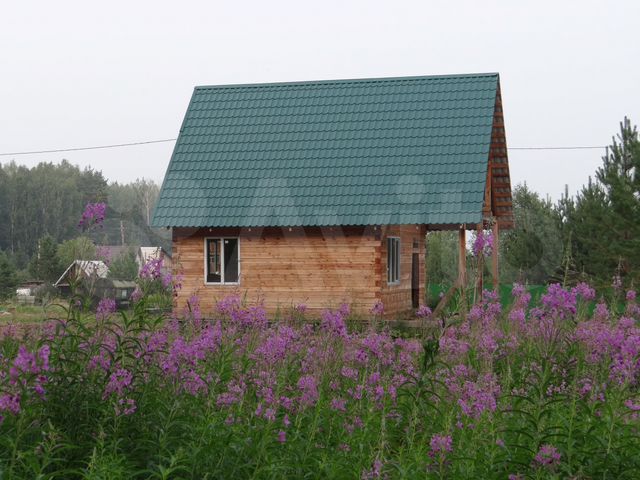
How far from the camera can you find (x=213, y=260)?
71.8 ft

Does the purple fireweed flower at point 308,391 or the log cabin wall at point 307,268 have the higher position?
the log cabin wall at point 307,268

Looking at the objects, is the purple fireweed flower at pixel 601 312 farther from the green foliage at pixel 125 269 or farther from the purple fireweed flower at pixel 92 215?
the green foliage at pixel 125 269

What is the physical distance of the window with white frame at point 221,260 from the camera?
2164 cm

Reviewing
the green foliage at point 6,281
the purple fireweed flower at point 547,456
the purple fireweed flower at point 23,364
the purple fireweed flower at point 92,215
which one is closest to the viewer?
the purple fireweed flower at point 23,364

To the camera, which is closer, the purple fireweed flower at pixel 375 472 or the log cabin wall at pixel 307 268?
the purple fireweed flower at pixel 375 472

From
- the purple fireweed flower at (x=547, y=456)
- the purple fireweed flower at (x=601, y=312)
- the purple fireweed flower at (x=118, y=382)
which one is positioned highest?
the purple fireweed flower at (x=601, y=312)

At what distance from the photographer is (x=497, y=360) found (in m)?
10.1

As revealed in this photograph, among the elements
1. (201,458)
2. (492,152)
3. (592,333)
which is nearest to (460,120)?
(492,152)

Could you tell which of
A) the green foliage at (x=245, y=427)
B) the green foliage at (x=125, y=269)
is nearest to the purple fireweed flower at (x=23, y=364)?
the green foliage at (x=245, y=427)

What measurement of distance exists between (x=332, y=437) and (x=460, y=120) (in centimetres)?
1655

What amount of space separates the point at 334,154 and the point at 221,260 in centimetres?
403

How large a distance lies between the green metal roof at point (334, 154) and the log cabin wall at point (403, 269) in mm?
1395

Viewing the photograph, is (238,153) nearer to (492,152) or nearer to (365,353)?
(492,152)

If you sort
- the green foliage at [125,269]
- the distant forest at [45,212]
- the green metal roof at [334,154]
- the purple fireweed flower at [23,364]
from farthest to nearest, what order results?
the distant forest at [45,212]
the green foliage at [125,269]
the green metal roof at [334,154]
the purple fireweed flower at [23,364]
